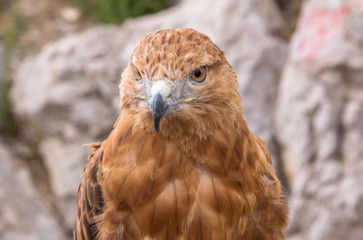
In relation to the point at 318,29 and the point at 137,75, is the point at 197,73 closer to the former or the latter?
the point at 137,75

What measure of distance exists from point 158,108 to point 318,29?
3.72 meters

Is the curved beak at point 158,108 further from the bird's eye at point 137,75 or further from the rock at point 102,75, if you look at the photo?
the rock at point 102,75

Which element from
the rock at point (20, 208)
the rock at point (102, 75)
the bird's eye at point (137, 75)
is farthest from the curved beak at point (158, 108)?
the rock at point (20, 208)

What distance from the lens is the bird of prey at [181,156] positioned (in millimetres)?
2289

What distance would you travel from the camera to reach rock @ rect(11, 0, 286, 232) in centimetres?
570

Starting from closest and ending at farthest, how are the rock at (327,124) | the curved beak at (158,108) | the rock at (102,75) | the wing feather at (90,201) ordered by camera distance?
the curved beak at (158,108)
the wing feather at (90,201)
the rock at (327,124)
the rock at (102,75)

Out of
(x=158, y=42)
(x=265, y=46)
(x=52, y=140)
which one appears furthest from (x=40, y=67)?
(x=158, y=42)

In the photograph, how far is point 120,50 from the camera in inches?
246

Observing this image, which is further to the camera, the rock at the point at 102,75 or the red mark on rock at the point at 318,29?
the rock at the point at 102,75

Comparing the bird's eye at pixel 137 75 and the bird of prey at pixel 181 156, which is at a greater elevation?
the bird's eye at pixel 137 75

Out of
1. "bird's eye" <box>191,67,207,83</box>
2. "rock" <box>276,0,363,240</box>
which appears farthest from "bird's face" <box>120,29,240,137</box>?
"rock" <box>276,0,363,240</box>

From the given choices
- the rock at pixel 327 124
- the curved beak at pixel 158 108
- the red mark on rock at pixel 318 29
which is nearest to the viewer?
the curved beak at pixel 158 108

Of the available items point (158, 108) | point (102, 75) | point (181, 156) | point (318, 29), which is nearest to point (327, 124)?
point (318, 29)

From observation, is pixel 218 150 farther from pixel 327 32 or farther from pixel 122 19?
pixel 122 19
